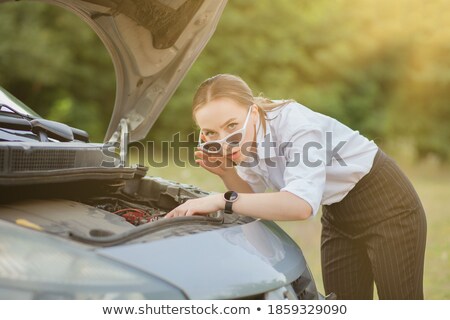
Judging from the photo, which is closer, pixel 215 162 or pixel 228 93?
pixel 228 93

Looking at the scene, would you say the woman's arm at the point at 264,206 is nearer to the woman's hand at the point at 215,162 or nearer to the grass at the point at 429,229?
the woman's hand at the point at 215,162

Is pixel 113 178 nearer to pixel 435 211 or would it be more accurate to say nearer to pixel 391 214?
pixel 391 214

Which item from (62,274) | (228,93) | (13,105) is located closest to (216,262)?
(62,274)

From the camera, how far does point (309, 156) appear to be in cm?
209

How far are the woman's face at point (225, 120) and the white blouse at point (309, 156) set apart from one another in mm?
60

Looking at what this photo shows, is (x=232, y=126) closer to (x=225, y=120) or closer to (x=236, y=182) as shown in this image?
(x=225, y=120)

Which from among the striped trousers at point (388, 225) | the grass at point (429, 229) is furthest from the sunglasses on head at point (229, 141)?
the grass at point (429, 229)

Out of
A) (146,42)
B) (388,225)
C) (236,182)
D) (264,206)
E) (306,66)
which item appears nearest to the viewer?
(264,206)

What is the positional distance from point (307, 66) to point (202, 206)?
14.6 meters

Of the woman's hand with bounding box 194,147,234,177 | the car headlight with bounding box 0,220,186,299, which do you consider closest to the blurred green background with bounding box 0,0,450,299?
the woman's hand with bounding box 194,147,234,177

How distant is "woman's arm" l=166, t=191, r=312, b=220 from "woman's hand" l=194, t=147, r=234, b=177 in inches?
8.2

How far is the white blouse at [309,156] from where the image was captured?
206 centimetres

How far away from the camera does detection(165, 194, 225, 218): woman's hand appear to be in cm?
210
